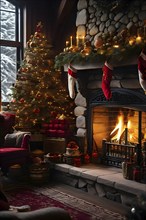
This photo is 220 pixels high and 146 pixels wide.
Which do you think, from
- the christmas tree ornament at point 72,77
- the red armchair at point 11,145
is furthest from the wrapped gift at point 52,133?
the christmas tree ornament at point 72,77

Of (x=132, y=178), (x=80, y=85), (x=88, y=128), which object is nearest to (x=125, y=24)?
(x=80, y=85)

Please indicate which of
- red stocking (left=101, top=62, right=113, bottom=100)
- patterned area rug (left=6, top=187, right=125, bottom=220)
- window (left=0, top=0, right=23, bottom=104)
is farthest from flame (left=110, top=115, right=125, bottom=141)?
window (left=0, top=0, right=23, bottom=104)

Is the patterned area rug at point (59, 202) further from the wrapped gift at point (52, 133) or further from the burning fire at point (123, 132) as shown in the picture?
the burning fire at point (123, 132)

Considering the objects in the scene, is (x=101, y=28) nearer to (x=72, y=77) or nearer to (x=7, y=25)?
(x=72, y=77)

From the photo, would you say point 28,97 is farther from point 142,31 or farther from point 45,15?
point 142,31

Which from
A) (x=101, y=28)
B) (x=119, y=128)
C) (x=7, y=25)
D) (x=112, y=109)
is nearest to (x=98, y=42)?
(x=101, y=28)

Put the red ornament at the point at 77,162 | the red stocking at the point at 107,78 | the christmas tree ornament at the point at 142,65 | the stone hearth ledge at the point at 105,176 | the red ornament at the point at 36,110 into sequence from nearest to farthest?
the stone hearth ledge at the point at 105,176, the christmas tree ornament at the point at 142,65, the red stocking at the point at 107,78, the red ornament at the point at 77,162, the red ornament at the point at 36,110

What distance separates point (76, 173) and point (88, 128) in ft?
3.07

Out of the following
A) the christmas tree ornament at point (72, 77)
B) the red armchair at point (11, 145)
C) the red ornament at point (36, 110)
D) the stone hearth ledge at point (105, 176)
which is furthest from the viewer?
the red ornament at point (36, 110)

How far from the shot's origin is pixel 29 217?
1.99 m

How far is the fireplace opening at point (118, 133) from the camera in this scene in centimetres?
470

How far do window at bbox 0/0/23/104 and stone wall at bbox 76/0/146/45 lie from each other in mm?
1499

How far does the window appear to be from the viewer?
642cm

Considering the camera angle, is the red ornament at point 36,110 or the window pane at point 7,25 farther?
the window pane at point 7,25
